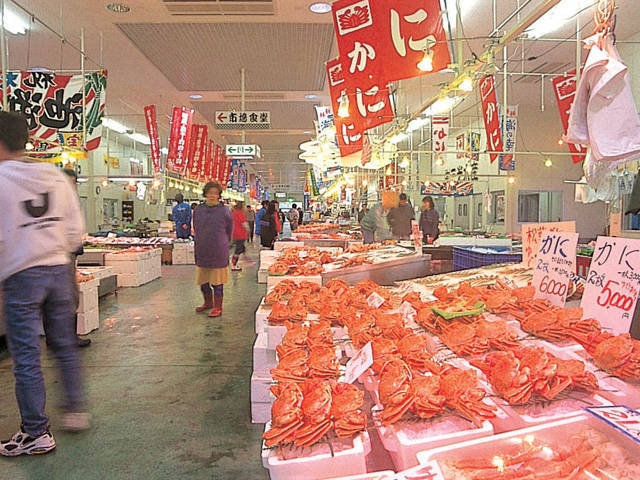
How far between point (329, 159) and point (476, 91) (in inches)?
196

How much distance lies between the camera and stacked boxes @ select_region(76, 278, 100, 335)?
21.1 feet

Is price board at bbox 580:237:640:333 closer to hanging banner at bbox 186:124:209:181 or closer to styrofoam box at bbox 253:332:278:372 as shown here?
styrofoam box at bbox 253:332:278:372

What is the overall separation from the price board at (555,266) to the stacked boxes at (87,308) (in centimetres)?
536

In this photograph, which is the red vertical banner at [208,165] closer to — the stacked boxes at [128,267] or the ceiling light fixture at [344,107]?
the stacked boxes at [128,267]

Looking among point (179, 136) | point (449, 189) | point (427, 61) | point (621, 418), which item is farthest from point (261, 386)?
point (449, 189)

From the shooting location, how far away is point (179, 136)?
14.5 metres

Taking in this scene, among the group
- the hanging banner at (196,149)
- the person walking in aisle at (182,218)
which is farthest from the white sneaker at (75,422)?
the hanging banner at (196,149)

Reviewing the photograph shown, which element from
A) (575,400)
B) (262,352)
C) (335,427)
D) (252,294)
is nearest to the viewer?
(335,427)

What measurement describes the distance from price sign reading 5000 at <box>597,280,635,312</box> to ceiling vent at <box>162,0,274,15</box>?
733 cm

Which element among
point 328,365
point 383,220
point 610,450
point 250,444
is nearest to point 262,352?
point 250,444

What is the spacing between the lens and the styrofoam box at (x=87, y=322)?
21.2 ft

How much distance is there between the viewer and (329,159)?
12516 millimetres

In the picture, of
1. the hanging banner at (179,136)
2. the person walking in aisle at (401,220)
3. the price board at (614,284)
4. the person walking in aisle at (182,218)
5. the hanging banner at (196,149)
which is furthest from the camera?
the hanging banner at (196,149)

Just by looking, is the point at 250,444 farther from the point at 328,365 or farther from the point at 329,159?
the point at 329,159
